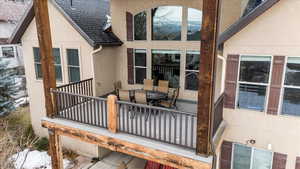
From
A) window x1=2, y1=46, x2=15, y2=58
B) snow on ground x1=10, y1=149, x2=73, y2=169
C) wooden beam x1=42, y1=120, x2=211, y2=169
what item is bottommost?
snow on ground x1=10, y1=149, x2=73, y2=169

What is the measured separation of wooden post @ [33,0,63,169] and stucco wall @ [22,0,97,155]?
87.6 inches

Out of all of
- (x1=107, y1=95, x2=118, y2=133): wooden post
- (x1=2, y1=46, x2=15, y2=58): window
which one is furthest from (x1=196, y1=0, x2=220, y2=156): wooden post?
(x1=2, y1=46, x2=15, y2=58): window

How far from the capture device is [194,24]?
8.19 metres

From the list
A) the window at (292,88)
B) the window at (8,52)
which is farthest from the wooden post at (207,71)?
the window at (8,52)

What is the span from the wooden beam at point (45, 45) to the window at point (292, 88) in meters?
7.33

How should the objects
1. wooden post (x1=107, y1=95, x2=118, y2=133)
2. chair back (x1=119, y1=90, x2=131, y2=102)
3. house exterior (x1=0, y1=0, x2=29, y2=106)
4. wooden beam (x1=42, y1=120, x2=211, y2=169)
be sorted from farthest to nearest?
1. house exterior (x1=0, y1=0, x2=29, y2=106)
2. chair back (x1=119, y1=90, x2=131, y2=102)
3. wooden post (x1=107, y1=95, x2=118, y2=133)
4. wooden beam (x1=42, y1=120, x2=211, y2=169)

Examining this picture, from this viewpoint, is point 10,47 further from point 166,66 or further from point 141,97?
point 141,97

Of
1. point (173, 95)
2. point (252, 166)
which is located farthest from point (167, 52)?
point (252, 166)

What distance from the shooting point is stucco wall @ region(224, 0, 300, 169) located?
567 centimetres

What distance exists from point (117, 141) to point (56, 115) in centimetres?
266

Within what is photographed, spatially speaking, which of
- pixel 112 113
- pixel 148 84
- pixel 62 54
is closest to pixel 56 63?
pixel 62 54

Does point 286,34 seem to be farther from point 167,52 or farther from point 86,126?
point 86,126

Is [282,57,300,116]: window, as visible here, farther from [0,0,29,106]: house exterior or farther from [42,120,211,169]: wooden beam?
[0,0,29,106]: house exterior

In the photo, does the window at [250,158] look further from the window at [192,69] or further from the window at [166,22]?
the window at [166,22]
